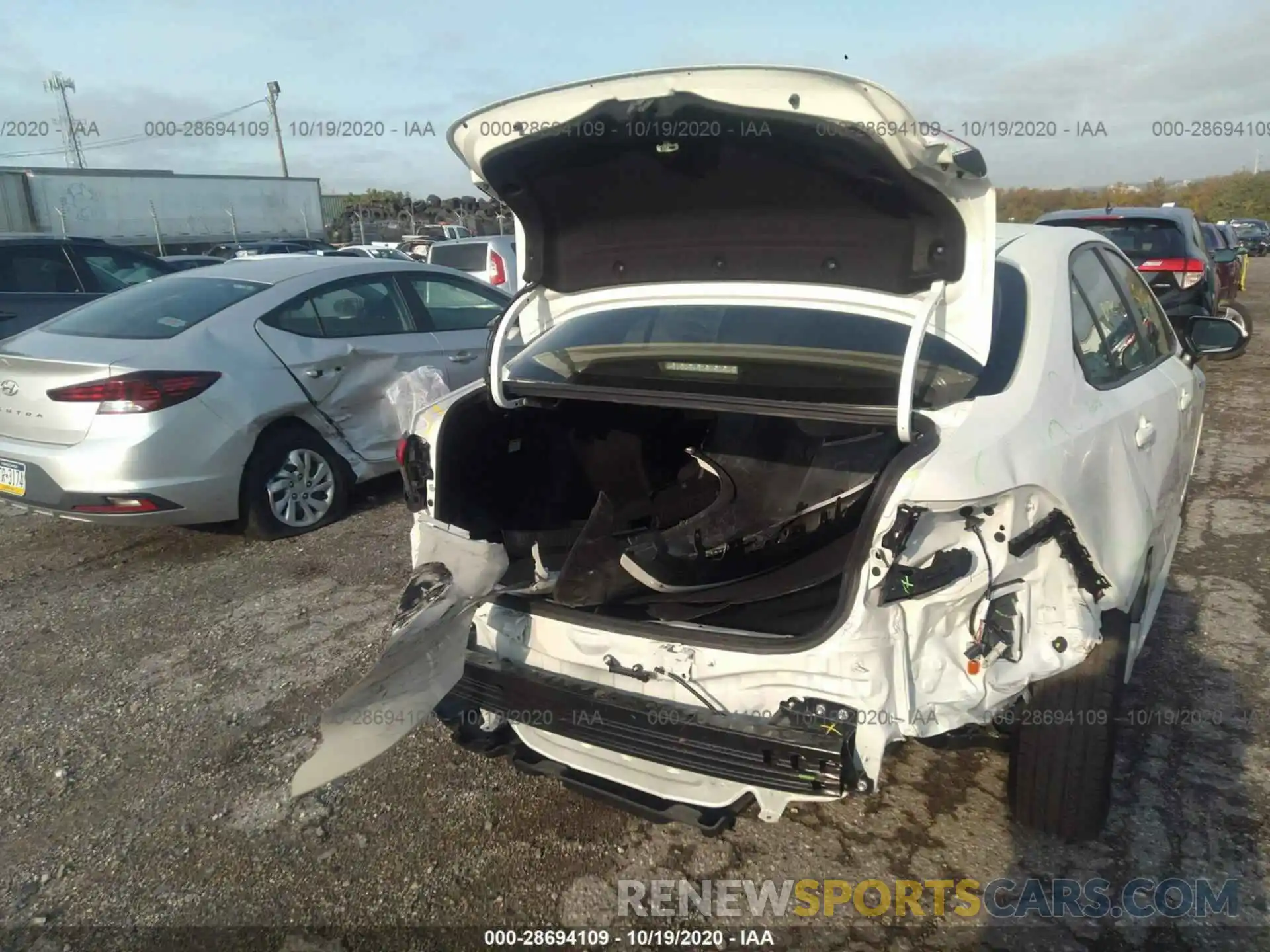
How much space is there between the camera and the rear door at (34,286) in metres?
7.80

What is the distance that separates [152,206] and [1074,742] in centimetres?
3314

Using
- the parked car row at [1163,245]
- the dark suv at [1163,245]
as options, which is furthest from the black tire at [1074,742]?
the dark suv at [1163,245]

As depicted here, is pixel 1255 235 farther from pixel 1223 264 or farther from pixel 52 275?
pixel 52 275

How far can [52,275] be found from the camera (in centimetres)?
823

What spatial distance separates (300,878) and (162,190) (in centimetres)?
3244

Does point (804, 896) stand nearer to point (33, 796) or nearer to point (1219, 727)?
point (1219, 727)

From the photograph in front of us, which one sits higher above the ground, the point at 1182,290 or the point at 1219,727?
the point at 1182,290

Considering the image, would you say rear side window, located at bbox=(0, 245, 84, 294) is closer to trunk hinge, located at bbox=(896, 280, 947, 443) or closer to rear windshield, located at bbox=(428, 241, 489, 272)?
rear windshield, located at bbox=(428, 241, 489, 272)

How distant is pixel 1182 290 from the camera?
7938mm

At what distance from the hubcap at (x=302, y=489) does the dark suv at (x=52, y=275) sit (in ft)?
13.3

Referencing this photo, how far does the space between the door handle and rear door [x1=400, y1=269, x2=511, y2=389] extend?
4.03 metres

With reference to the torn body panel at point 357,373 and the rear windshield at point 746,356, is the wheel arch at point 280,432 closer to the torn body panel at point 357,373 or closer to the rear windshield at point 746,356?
the torn body panel at point 357,373

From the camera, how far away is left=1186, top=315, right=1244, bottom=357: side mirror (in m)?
3.61

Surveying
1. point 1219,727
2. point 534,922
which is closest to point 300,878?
point 534,922
